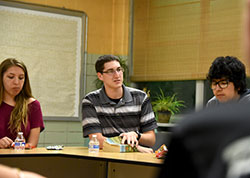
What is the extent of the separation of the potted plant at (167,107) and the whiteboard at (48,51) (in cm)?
109

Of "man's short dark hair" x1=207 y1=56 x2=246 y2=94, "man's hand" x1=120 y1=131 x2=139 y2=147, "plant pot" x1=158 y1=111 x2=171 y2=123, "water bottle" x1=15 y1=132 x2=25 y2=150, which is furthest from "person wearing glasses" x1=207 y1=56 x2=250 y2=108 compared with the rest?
"plant pot" x1=158 y1=111 x2=171 y2=123

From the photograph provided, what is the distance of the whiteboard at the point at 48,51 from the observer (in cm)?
573

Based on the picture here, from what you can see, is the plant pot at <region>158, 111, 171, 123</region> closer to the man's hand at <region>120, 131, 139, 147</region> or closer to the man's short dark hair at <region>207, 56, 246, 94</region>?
the man's hand at <region>120, 131, 139, 147</region>

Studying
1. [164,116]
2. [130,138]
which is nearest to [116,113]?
[130,138]

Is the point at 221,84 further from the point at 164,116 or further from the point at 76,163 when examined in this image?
the point at 164,116

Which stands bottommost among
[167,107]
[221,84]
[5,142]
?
[5,142]

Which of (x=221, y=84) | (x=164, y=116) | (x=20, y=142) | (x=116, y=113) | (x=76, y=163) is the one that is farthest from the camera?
(x=164, y=116)

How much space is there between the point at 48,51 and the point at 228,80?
3229mm

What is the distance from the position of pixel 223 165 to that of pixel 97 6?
6.08 metres

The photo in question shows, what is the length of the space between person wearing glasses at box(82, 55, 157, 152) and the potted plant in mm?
1893

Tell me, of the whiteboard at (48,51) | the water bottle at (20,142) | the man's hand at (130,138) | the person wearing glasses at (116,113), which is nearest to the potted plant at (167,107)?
the whiteboard at (48,51)

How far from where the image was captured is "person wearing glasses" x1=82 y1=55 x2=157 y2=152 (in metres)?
3.77

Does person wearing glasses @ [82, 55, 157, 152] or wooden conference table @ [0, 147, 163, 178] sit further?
person wearing glasses @ [82, 55, 157, 152]

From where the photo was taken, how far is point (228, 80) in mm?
3305
